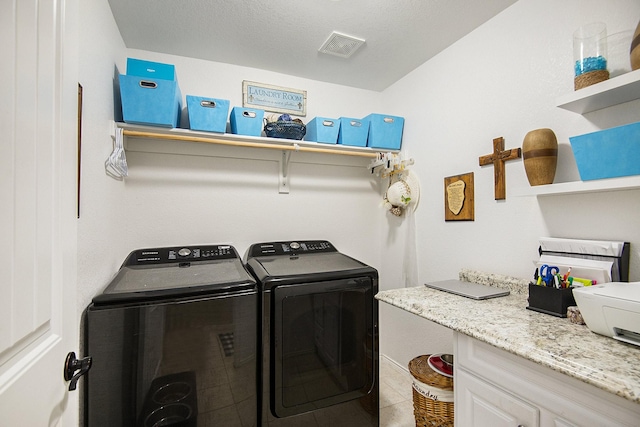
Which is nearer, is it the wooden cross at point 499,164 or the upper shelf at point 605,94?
the upper shelf at point 605,94

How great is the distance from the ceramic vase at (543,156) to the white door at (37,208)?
5.75 feet

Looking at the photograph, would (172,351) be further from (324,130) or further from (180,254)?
(324,130)

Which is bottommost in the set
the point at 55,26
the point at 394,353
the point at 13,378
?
the point at 394,353

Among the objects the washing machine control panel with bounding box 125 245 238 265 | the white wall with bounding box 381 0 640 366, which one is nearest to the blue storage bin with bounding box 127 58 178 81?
the washing machine control panel with bounding box 125 245 238 265

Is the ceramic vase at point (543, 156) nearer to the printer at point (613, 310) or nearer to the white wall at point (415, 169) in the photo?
the white wall at point (415, 169)

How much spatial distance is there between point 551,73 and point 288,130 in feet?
5.13

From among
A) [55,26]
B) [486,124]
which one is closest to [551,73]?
[486,124]

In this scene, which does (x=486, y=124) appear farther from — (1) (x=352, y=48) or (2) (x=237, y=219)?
(2) (x=237, y=219)

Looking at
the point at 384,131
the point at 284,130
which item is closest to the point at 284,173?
the point at 284,130

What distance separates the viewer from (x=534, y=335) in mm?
1013

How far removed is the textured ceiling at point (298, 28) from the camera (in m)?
1.65

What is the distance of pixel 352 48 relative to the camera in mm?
2066

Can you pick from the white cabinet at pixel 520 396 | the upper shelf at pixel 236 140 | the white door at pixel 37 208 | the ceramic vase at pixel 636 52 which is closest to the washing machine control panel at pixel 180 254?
the upper shelf at pixel 236 140

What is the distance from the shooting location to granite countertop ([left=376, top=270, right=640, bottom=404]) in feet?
2.54
